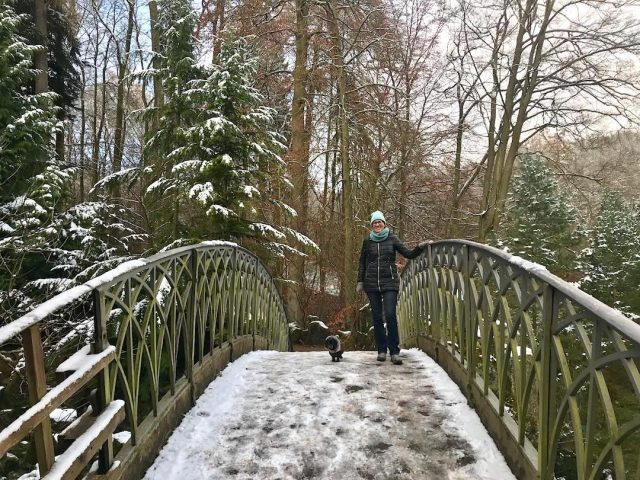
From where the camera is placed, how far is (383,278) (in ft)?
19.4

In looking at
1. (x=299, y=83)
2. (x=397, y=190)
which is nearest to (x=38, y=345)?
(x=299, y=83)

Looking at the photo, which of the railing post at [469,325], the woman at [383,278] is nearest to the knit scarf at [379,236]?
the woman at [383,278]

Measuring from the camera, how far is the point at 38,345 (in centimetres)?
197

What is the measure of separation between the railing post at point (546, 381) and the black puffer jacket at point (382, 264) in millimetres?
3305

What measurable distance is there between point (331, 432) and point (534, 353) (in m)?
1.58

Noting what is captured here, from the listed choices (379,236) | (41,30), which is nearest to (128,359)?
(379,236)

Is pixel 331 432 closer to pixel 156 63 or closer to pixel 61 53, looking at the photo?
pixel 156 63

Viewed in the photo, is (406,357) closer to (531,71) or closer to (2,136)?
(2,136)

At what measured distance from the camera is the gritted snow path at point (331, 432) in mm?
3078

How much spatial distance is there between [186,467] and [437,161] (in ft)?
47.8

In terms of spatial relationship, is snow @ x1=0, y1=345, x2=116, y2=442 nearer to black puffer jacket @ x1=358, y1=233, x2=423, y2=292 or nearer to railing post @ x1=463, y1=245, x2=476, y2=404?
railing post @ x1=463, y1=245, x2=476, y2=404

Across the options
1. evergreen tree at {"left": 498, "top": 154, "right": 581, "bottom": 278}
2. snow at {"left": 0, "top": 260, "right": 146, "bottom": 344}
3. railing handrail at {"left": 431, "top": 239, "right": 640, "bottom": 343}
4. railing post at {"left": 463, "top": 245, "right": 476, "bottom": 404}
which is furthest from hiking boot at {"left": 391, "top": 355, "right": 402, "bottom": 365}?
evergreen tree at {"left": 498, "top": 154, "right": 581, "bottom": 278}

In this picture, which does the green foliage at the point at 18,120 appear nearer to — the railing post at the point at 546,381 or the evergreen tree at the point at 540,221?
the railing post at the point at 546,381

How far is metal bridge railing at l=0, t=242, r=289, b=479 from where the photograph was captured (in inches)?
76.9
